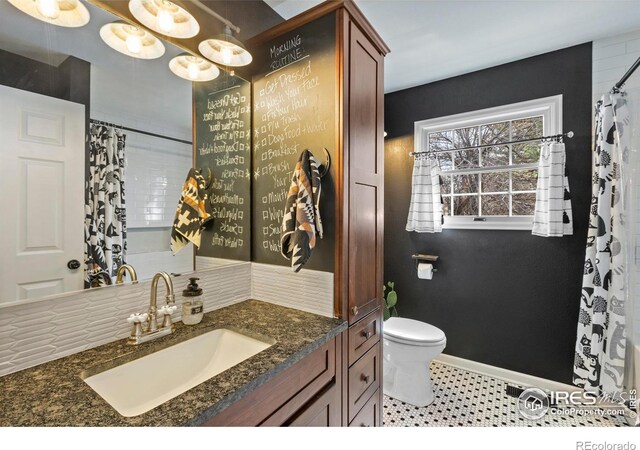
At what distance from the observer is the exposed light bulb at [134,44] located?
1.04 metres

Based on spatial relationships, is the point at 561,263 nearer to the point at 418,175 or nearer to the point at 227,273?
the point at 418,175

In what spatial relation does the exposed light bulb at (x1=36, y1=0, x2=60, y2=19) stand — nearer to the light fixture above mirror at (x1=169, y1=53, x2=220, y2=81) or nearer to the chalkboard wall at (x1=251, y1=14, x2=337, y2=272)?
the light fixture above mirror at (x1=169, y1=53, x2=220, y2=81)

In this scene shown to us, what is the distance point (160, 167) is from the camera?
1.15 meters

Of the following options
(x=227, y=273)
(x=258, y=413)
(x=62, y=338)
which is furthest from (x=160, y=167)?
(x=258, y=413)

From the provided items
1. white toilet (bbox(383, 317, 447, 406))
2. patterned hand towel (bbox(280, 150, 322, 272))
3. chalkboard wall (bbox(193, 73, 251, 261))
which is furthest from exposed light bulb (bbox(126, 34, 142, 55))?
white toilet (bbox(383, 317, 447, 406))

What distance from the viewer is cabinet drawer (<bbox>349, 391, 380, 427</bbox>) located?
1.32 metres

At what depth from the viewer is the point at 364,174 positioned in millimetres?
1363

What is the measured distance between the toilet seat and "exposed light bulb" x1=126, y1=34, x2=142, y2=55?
6.82 feet

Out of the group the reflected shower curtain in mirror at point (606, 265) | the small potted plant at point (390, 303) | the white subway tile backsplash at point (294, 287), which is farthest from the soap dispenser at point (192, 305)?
the reflected shower curtain in mirror at point (606, 265)

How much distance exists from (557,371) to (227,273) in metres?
2.42

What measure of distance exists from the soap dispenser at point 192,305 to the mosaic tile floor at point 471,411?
1.40 m

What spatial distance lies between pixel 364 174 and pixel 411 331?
4.26ft

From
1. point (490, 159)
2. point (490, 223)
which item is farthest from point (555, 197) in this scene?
point (490, 159)

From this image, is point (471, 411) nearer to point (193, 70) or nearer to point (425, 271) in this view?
point (425, 271)
